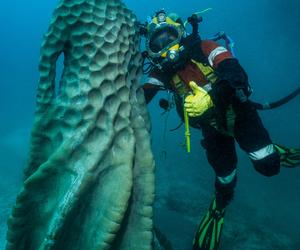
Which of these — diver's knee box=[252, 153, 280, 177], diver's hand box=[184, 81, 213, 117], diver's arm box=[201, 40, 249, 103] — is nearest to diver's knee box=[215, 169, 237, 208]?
diver's knee box=[252, 153, 280, 177]

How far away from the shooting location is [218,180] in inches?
187

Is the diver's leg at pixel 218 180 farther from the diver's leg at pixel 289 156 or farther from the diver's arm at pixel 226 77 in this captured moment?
the diver's arm at pixel 226 77

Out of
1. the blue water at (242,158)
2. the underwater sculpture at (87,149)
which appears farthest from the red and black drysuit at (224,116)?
the underwater sculpture at (87,149)

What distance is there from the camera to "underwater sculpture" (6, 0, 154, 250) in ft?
7.32

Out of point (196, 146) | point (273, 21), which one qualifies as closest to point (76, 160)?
point (196, 146)

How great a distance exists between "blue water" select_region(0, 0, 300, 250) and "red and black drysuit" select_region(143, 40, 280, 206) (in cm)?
83

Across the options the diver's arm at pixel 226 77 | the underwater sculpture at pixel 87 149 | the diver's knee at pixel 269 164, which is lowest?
the underwater sculpture at pixel 87 149

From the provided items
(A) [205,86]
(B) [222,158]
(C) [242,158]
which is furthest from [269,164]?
(C) [242,158]

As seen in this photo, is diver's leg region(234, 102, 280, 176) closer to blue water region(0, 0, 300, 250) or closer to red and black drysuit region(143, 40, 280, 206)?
red and black drysuit region(143, 40, 280, 206)

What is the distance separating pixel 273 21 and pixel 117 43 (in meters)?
28.2

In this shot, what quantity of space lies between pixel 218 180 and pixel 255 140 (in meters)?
1.00

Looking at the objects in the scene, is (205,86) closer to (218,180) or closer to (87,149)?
(218,180)

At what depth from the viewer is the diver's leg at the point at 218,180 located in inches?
182

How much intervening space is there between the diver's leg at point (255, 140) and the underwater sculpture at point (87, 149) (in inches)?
72.4
